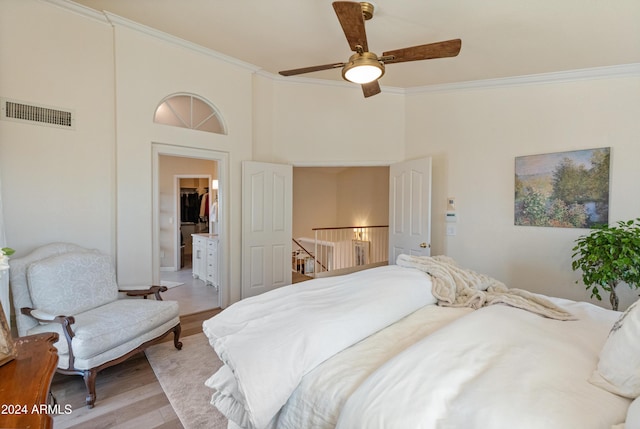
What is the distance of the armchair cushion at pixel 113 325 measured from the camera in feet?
6.84

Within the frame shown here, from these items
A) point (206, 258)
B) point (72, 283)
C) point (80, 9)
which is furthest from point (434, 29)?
point (206, 258)

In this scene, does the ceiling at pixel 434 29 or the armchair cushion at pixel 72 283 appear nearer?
the armchair cushion at pixel 72 283

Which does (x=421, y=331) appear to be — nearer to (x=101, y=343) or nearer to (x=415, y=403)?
(x=415, y=403)

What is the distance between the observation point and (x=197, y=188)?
741 cm

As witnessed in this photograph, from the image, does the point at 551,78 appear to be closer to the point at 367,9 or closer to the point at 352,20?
the point at 367,9

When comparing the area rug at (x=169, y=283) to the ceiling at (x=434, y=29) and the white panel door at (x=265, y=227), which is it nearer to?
the white panel door at (x=265, y=227)

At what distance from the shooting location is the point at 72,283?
246cm

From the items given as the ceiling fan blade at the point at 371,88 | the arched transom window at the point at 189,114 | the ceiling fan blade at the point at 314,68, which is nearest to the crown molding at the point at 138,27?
the arched transom window at the point at 189,114

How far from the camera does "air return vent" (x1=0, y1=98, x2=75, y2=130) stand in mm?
2488

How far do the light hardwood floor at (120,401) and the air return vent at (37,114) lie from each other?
7.00 feet

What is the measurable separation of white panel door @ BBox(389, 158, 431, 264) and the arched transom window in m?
2.44

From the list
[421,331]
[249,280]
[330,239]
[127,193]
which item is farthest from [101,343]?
[330,239]

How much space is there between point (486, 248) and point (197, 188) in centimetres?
635

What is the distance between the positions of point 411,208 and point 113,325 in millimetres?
3403
